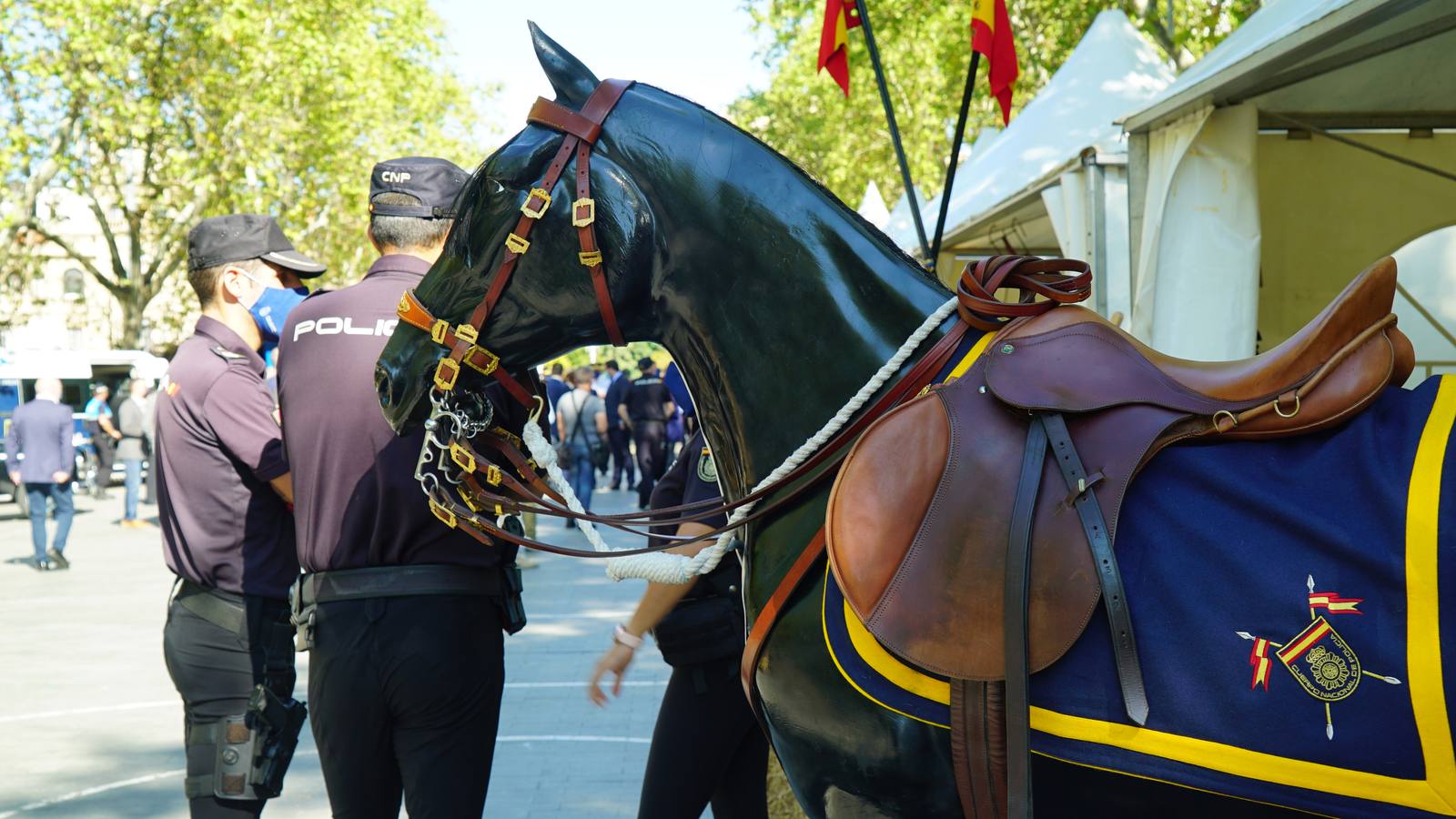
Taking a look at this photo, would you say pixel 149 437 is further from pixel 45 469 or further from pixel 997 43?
pixel 997 43

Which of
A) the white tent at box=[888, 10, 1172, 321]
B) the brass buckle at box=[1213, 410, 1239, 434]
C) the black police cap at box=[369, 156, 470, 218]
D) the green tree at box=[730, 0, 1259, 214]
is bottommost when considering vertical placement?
the brass buckle at box=[1213, 410, 1239, 434]

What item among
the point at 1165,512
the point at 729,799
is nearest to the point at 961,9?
the point at 729,799

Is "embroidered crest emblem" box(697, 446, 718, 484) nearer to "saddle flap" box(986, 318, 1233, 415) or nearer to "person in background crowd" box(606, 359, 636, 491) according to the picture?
"saddle flap" box(986, 318, 1233, 415)

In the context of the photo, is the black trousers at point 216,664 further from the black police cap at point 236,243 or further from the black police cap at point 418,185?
the black police cap at point 418,185

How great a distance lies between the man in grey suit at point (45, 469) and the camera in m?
12.7

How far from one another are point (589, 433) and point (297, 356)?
13.8 metres

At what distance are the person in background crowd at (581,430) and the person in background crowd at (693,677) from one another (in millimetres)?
12202

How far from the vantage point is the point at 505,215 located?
2.15 m

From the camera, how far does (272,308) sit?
361 cm

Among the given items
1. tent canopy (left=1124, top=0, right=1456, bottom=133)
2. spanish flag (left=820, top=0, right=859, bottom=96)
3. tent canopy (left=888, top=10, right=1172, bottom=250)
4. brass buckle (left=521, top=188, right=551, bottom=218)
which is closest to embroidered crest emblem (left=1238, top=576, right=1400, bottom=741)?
brass buckle (left=521, top=188, right=551, bottom=218)

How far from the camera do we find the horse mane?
209cm

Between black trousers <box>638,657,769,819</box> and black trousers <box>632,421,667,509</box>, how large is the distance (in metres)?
13.9

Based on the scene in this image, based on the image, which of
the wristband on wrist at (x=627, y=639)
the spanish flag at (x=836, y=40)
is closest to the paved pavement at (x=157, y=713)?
→ the wristband on wrist at (x=627, y=639)

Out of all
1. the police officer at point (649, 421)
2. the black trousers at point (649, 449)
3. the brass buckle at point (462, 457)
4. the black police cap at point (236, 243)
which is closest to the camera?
the brass buckle at point (462, 457)
